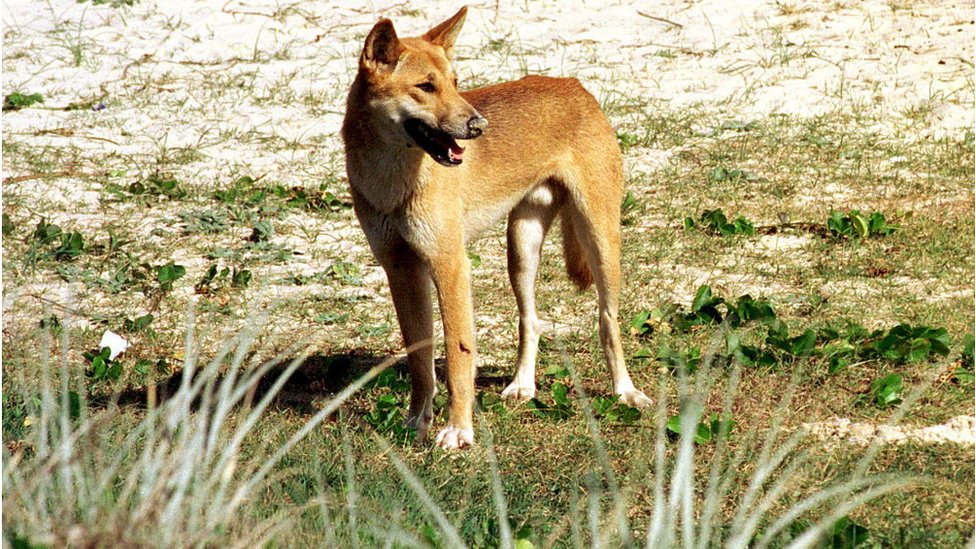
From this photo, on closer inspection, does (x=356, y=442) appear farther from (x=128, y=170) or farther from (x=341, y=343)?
(x=128, y=170)

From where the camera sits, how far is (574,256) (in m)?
5.85

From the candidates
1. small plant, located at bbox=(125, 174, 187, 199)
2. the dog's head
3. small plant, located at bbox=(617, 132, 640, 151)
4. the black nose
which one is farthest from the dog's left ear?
small plant, located at bbox=(617, 132, 640, 151)

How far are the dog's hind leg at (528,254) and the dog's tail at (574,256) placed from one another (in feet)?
0.32

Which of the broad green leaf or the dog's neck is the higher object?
the dog's neck

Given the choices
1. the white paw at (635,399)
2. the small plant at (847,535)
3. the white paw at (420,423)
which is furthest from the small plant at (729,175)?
the small plant at (847,535)

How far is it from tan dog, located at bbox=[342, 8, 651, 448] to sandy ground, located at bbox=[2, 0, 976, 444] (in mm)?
3135

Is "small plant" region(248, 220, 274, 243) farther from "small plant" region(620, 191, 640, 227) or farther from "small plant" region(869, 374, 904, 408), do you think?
"small plant" region(869, 374, 904, 408)

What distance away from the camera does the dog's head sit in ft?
15.4

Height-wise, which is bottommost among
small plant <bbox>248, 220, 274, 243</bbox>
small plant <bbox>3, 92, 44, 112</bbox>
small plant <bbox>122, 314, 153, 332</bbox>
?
small plant <bbox>248, 220, 274, 243</bbox>

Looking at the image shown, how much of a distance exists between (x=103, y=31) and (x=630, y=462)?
8129 mm

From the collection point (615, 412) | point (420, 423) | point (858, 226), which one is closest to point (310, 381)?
→ point (420, 423)

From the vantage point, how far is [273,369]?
A: 5.98 metres

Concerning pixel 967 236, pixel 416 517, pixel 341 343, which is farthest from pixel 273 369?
pixel 967 236

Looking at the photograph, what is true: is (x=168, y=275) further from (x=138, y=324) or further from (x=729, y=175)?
(x=729, y=175)
